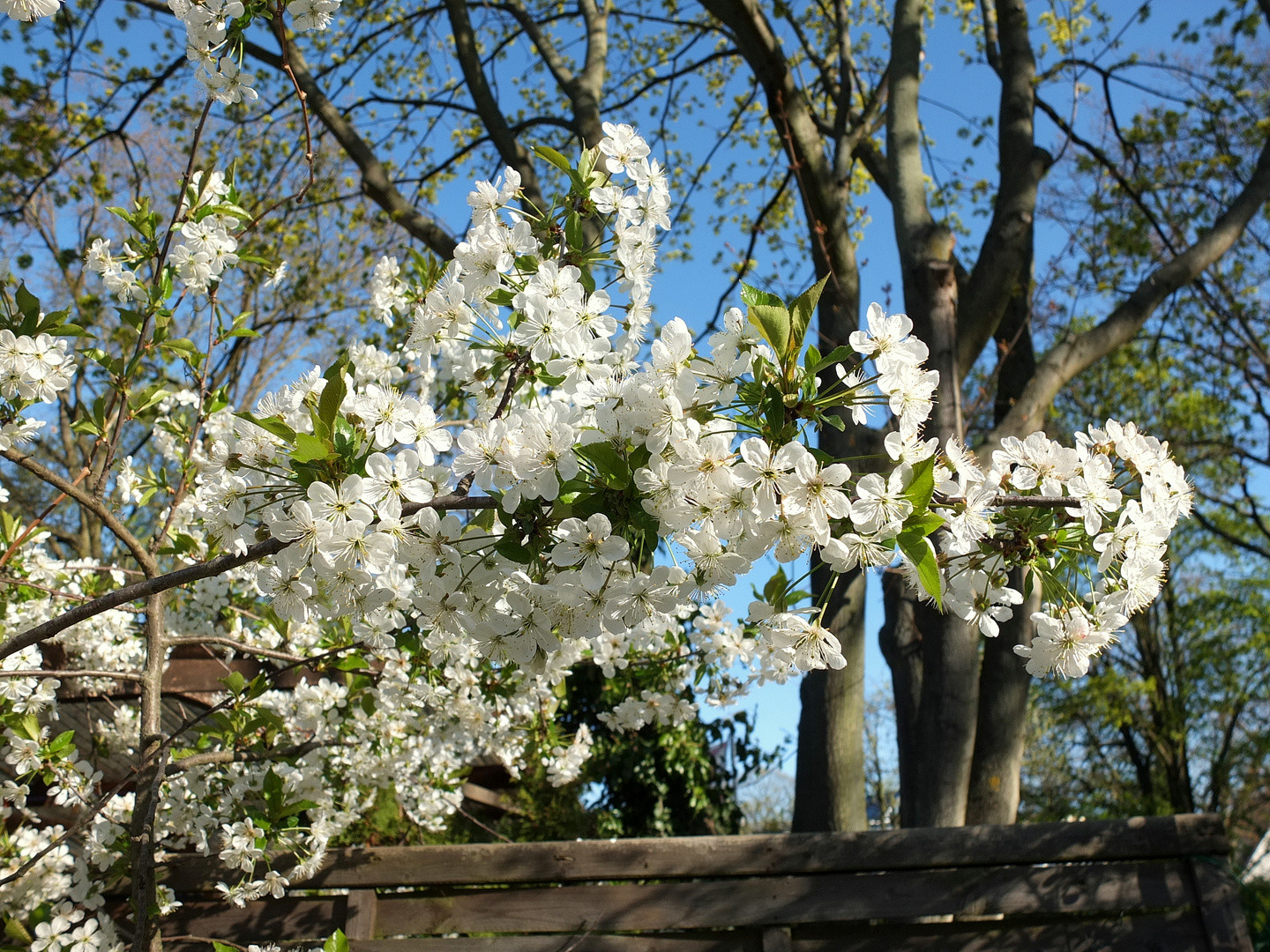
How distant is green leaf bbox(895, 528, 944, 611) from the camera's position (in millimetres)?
1104

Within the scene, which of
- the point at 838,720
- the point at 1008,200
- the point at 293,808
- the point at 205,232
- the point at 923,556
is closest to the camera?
the point at 923,556

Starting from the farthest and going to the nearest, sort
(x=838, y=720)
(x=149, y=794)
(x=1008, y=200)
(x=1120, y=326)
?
1. (x=1008, y=200)
2. (x=1120, y=326)
3. (x=838, y=720)
4. (x=149, y=794)

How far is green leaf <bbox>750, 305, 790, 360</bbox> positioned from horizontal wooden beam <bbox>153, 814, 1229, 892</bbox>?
7.16 feet

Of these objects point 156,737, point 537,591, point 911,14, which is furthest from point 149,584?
point 911,14

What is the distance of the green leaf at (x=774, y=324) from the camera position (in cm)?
117

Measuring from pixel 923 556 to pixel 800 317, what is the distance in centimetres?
36

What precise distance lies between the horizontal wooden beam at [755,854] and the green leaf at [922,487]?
6.95 feet

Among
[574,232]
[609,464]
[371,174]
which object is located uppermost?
[371,174]

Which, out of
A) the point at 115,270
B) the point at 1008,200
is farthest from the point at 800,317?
the point at 1008,200

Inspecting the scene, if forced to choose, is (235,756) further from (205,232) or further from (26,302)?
(205,232)

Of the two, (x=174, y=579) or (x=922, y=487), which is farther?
(x=174, y=579)

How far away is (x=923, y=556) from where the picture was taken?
112 centimetres

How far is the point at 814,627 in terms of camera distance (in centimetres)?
132

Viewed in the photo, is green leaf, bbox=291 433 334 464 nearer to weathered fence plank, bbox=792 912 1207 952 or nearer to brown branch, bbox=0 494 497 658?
brown branch, bbox=0 494 497 658
